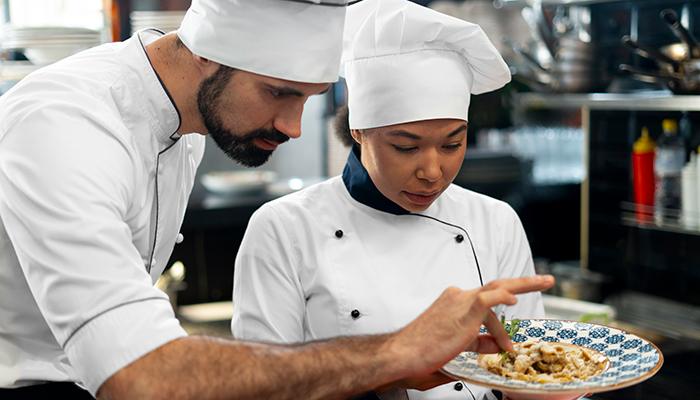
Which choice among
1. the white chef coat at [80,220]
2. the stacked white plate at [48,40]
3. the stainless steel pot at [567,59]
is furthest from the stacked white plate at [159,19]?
the white chef coat at [80,220]

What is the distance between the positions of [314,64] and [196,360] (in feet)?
2.22

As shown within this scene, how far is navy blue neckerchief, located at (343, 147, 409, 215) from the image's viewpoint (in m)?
1.69

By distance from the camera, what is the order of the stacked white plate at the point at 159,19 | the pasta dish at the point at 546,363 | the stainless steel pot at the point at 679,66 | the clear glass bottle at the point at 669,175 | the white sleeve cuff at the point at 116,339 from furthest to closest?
the stacked white plate at the point at 159,19 → the clear glass bottle at the point at 669,175 → the stainless steel pot at the point at 679,66 → the pasta dish at the point at 546,363 → the white sleeve cuff at the point at 116,339

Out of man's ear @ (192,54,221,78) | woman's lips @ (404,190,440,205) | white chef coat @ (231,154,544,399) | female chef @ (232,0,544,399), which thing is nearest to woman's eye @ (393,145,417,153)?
female chef @ (232,0,544,399)

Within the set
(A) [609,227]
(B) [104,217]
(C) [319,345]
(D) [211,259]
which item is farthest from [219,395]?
(D) [211,259]

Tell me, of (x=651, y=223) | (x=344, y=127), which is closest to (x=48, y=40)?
(x=344, y=127)

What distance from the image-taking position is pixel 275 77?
134cm

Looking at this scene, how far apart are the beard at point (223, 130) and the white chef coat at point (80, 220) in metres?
0.09

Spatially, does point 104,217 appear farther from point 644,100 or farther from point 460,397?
point 644,100

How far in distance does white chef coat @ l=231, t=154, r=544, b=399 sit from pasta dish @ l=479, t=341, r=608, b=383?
359mm

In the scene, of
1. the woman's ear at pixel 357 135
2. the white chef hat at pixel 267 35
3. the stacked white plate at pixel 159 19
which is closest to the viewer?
the white chef hat at pixel 267 35

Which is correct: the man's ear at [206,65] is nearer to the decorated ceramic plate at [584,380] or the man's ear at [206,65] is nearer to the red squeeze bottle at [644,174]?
the decorated ceramic plate at [584,380]

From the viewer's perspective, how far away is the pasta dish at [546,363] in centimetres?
117

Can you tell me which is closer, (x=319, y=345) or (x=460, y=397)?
(x=319, y=345)
